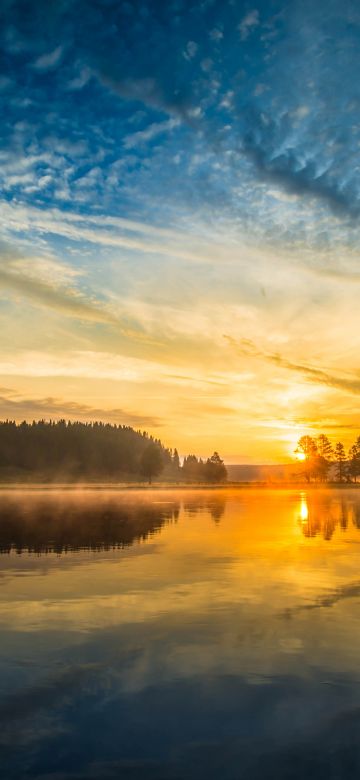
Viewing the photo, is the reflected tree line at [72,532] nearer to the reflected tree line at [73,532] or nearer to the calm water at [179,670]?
the reflected tree line at [73,532]

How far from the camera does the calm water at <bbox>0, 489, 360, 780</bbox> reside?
307 inches

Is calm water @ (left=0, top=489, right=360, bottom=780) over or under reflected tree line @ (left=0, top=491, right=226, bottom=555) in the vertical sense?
under

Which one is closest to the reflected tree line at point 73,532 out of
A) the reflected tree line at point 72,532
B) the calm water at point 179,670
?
the reflected tree line at point 72,532

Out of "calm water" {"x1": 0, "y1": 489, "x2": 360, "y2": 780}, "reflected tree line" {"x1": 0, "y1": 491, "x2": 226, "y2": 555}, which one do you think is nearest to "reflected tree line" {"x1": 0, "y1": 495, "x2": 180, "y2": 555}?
"reflected tree line" {"x1": 0, "y1": 491, "x2": 226, "y2": 555}

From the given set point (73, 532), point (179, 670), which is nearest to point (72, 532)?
point (73, 532)

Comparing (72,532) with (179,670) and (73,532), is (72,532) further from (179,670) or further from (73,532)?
(179,670)

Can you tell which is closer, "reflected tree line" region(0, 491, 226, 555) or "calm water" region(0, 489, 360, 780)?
"calm water" region(0, 489, 360, 780)

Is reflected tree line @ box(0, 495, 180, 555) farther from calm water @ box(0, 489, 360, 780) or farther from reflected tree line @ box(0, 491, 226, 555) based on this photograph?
calm water @ box(0, 489, 360, 780)

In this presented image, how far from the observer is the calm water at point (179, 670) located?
7793 mm

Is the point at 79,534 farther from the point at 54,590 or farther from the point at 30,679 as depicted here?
the point at 30,679

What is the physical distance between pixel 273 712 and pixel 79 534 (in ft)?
90.9

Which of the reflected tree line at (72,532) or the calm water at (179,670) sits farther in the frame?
the reflected tree line at (72,532)

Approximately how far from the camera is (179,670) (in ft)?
36.4

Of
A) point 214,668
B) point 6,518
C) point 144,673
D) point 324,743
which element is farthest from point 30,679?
point 6,518
